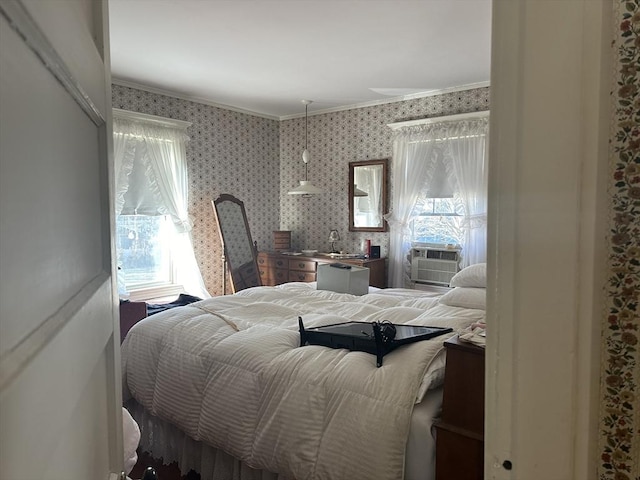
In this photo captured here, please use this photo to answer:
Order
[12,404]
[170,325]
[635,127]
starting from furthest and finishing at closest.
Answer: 1. [170,325]
2. [635,127]
3. [12,404]

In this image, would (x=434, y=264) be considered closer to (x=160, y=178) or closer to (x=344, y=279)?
(x=344, y=279)

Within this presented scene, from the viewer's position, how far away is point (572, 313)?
0.72 m

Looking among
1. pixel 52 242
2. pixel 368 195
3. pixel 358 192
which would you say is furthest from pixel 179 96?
pixel 52 242

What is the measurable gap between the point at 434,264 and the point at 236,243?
91.4 inches

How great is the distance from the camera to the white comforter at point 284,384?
1613 millimetres

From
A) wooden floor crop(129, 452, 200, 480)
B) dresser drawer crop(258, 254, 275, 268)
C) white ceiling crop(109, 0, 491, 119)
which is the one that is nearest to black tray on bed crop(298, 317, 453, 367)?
wooden floor crop(129, 452, 200, 480)

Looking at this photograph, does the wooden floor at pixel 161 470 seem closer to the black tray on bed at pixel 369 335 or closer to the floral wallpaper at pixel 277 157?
the black tray on bed at pixel 369 335

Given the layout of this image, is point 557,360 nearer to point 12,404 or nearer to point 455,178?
→ point 12,404

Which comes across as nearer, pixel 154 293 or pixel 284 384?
pixel 284 384

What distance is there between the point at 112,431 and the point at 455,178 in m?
4.24

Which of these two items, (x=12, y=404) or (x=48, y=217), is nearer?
(x=12, y=404)

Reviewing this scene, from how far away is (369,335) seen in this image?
196 centimetres

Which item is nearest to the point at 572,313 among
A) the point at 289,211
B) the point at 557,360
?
the point at 557,360

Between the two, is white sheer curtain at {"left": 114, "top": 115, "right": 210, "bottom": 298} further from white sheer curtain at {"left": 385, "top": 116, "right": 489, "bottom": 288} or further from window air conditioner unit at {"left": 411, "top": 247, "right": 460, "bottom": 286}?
window air conditioner unit at {"left": 411, "top": 247, "right": 460, "bottom": 286}
